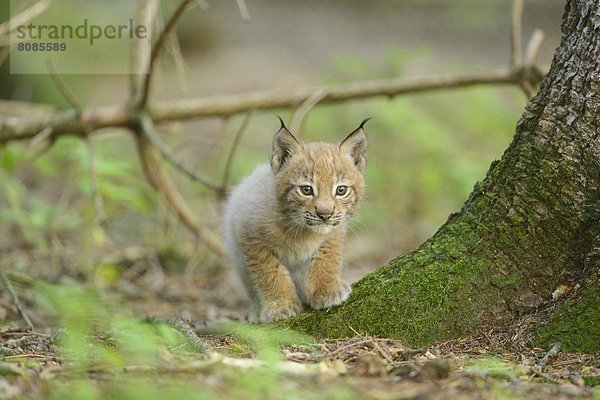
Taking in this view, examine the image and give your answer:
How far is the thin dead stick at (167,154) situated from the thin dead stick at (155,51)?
15 centimetres

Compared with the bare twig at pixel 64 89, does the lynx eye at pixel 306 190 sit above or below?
below

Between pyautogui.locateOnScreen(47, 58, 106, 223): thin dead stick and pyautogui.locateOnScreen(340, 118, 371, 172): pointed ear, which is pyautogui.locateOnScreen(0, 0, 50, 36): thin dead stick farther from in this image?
pyautogui.locateOnScreen(340, 118, 371, 172): pointed ear

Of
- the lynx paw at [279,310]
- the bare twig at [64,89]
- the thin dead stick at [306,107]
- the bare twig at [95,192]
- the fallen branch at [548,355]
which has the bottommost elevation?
the lynx paw at [279,310]

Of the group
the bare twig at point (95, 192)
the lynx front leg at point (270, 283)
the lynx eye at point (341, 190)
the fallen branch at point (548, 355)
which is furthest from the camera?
the bare twig at point (95, 192)

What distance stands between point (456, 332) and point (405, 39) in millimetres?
13753

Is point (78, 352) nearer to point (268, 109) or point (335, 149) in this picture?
point (335, 149)

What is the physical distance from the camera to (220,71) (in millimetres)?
15766

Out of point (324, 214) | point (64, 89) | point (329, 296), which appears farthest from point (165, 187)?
point (329, 296)

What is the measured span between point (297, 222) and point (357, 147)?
74cm

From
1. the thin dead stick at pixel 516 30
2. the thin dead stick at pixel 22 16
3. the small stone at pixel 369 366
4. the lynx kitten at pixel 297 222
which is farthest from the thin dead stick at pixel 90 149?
the thin dead stick at pixel 516 30

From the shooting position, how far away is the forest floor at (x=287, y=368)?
8.74ft

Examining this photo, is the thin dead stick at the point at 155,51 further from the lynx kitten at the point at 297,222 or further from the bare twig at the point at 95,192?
the lynx kitten at the point at 297,222

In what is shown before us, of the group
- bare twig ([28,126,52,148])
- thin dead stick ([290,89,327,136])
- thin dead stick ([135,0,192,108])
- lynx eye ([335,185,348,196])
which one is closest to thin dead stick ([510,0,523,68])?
thin dead stick ([290,89,327,136])

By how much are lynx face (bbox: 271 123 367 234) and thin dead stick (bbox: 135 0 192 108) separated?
1578mm
